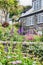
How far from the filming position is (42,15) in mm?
30719

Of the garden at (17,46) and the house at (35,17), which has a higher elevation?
the garden at (17,46)

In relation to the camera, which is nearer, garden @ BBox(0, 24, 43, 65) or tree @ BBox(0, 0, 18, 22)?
garden @ BBox(0, 24, 43, 65)

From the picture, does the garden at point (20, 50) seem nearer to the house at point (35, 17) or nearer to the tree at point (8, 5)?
the tree at point (8, 5)

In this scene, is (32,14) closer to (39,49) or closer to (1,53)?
(39,49)

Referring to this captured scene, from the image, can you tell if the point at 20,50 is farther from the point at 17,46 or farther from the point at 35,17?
the point at 35,17

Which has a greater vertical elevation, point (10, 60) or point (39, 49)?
point (10, 60)

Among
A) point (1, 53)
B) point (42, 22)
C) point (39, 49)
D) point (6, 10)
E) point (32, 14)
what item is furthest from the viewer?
point (32, 14)

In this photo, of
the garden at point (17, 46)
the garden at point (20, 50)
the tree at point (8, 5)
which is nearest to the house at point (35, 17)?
the tree at point (8, 5)

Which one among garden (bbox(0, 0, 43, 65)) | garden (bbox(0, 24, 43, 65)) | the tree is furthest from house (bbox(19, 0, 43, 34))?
garden (bbox(0, 24, 43, 65))

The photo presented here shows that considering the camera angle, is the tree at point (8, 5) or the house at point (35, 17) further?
the house at point (35, 17)

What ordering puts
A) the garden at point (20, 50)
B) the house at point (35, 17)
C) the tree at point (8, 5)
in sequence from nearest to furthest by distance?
the garden at point (20, 50) < the tree at point (8, 5) < the house at point (35, 17)

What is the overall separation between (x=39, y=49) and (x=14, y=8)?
1950 centimetres

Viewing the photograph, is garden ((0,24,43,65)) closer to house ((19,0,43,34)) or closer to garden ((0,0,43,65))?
garden ((0,0,43,65))

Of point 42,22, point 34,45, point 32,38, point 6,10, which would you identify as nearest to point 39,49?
point 34,45
